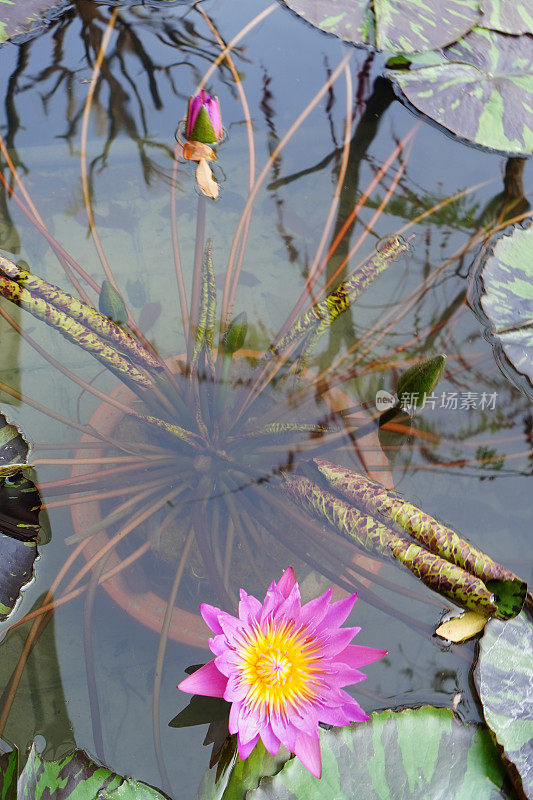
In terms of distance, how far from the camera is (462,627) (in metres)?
1.31

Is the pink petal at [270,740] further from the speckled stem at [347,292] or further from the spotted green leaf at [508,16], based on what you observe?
the spotted green leaf at [508,16]

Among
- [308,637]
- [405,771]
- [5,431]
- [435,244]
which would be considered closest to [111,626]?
[5,431]

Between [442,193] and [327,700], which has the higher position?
[442,193]

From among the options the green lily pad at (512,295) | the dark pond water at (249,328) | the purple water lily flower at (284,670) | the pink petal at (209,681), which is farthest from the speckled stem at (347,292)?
the pink petal at (209,681)

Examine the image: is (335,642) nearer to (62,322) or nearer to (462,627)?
(462,627)

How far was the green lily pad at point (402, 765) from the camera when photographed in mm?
1040

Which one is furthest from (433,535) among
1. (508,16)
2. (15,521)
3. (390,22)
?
(508,16)

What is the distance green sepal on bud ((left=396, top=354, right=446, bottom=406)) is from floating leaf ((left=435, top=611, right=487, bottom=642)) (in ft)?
1.55

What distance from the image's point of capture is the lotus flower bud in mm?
1504

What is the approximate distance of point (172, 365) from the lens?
1.80 m

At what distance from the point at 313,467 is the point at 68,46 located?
203cm

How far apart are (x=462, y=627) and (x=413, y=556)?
0.30 metres

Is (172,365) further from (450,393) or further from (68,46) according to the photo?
(68,46)

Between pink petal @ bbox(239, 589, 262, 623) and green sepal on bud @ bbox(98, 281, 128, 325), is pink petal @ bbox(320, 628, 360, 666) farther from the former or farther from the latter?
green sepal on bud @ bbox(98, 281, 128, 325)
